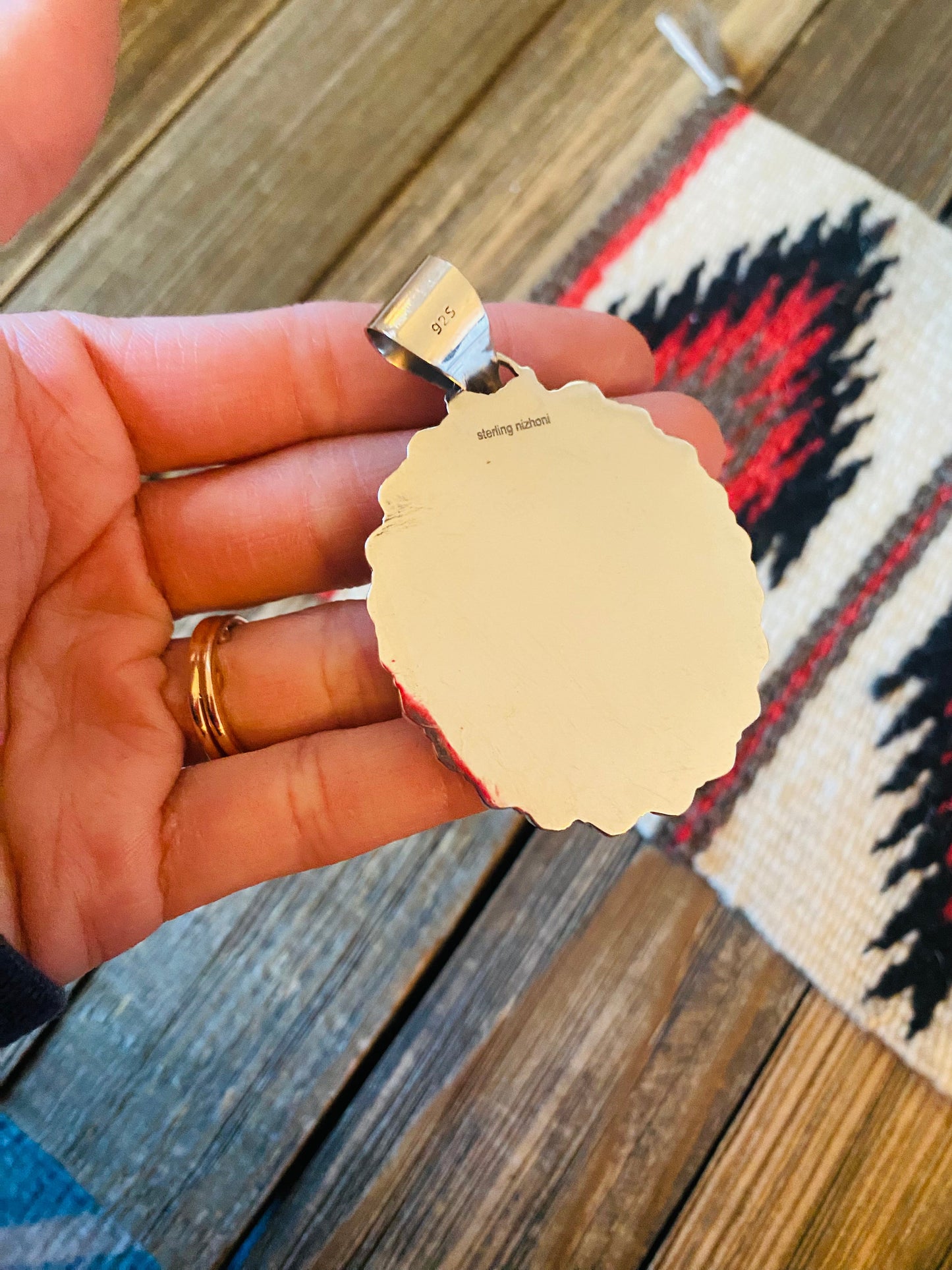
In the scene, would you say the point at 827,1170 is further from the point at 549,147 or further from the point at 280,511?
the point at 549,147

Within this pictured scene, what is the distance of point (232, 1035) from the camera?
71cm

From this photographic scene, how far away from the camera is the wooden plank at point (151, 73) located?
32.3 inches

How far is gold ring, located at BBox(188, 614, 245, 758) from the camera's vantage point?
2.13ft

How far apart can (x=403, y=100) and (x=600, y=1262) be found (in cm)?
96

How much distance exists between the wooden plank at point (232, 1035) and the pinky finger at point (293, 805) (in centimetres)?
11

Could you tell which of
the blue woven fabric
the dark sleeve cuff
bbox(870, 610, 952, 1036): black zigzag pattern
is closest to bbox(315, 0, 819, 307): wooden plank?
bbox(870, 610, 952, 1036): black zigzag pattern

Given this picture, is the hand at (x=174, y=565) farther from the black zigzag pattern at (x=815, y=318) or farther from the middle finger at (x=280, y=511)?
the black zigzag pattern at (x=815, y=318)

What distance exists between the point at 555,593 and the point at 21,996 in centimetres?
39

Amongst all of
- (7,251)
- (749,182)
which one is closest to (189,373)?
(7,251)

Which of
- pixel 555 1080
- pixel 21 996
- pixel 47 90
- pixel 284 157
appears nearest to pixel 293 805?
pixel 21 996

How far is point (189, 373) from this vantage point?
0.66 metres

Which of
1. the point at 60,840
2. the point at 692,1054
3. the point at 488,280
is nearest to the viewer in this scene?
the point at 60,840

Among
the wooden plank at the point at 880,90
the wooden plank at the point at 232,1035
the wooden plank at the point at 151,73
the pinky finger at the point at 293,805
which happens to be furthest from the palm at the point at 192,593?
the wooden plank at the point at 880,90

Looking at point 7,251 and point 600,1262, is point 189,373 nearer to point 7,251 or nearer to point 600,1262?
point 7,251
